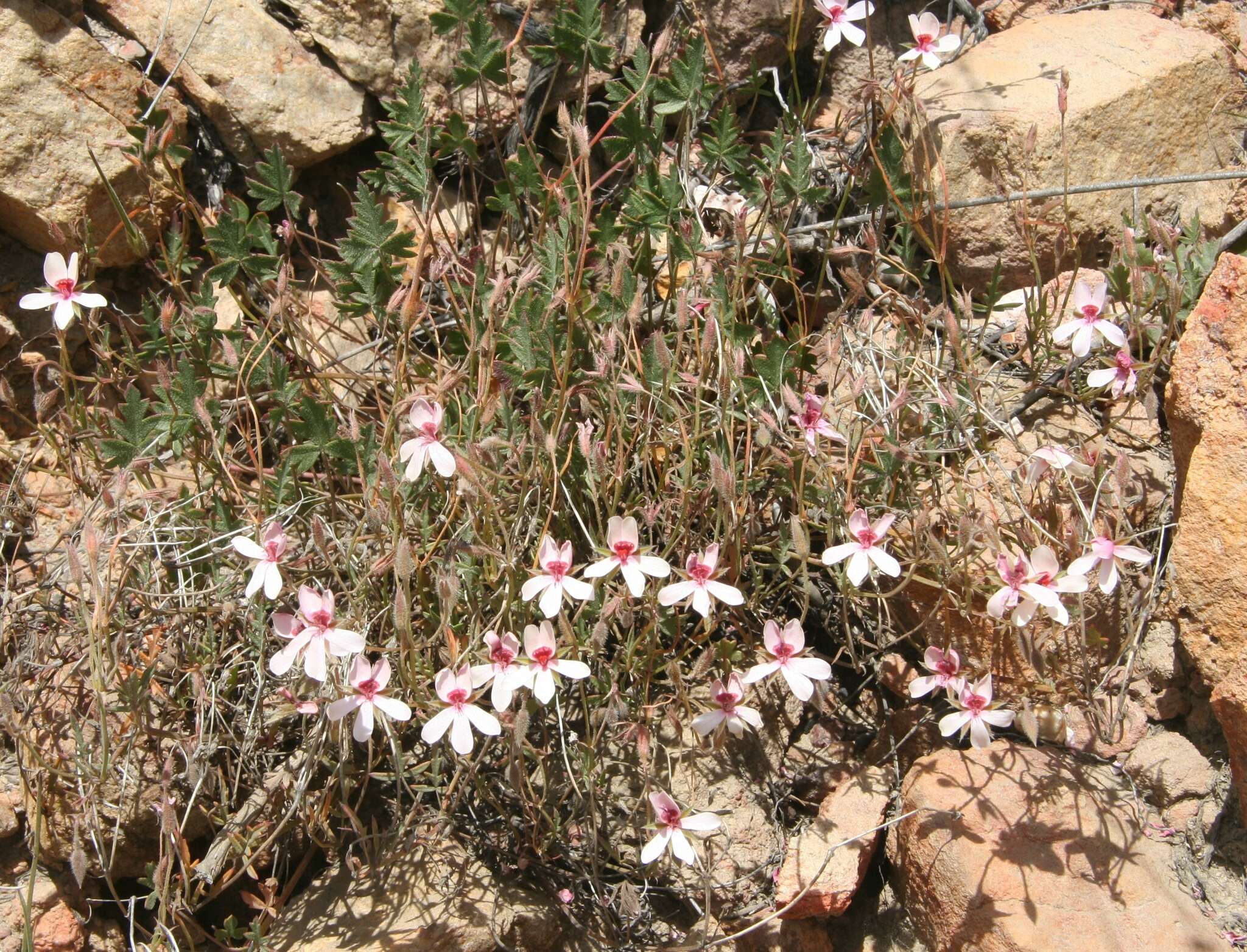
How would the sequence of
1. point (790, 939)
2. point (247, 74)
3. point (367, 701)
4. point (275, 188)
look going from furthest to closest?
point (247, 74) < point (275, 188) < point (790, 939) < point (367, 701)

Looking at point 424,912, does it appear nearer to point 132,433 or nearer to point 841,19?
point 132,433

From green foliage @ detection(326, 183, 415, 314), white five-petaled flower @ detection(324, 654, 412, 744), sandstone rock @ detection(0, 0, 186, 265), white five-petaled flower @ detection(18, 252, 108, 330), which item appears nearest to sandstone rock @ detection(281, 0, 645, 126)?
sandstone rock @ detection(0, 0, 186, 265)

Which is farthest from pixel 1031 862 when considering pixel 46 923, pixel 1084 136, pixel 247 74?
pixel 247 74

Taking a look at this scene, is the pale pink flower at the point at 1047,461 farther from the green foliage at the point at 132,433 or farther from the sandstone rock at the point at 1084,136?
the green foliage at the point at 132,433

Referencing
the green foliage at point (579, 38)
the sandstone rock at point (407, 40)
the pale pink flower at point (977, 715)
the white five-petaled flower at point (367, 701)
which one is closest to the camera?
the white five-petaled flower at point (367, 701)

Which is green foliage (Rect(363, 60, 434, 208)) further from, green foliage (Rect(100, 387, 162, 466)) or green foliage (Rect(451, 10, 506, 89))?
green foliage (Rect(100, 387, 162, 466))

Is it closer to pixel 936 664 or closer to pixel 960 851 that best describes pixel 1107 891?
pixel 960 851

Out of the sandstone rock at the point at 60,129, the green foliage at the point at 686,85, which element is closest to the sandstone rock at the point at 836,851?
the green foliage at the point at 686,85
